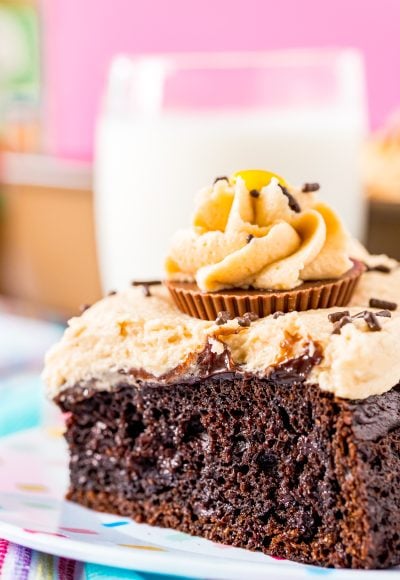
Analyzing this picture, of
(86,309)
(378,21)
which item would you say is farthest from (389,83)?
(86,309)

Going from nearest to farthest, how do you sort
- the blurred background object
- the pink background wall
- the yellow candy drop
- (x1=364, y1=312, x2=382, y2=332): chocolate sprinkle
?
1. (x1=364, y1=312, x2=382, y2=332): chocolate sprinkle
2. the yellow candy drop
3. the blurred background object
4. the pink background wall

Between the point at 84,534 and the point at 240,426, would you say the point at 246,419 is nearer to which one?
the point at 240,426

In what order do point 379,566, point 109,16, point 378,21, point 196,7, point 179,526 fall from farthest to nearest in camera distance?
point 109,16, point 196,7, point 378,21, point 179,526, point 379,566

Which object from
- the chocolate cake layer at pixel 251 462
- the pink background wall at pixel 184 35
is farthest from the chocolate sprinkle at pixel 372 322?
the pink background wall at pixel 184 35

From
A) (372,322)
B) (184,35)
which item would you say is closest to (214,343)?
(372,322)

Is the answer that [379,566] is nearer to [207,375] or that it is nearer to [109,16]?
[207,375]

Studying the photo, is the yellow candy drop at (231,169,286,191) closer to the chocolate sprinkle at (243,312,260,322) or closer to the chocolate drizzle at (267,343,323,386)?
the chocolate sprinkle at (243,312,260,322)

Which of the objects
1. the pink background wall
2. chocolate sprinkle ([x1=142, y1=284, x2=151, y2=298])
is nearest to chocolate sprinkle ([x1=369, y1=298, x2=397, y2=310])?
chocolate sprinkle ([x1=142, y1=284, x2=151, y2=298])
